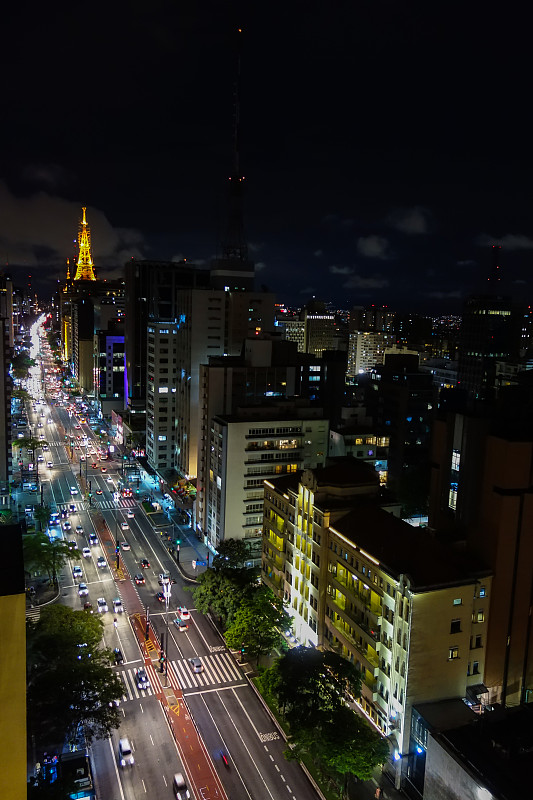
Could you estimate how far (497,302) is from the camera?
15512cm

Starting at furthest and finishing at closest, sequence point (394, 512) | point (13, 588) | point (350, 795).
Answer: point (394, 512) → point (350, 795) → point (13, 588)

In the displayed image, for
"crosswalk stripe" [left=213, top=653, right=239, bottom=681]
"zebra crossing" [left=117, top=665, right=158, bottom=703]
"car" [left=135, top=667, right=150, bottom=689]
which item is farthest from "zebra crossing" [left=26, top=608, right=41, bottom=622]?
"crosswalk stripe" [left=213, top=653, right=239, bottom=681]

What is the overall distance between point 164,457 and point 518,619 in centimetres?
7131

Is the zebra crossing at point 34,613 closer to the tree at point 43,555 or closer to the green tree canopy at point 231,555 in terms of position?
the tree at point 43,555

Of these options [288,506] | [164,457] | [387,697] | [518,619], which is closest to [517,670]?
[518,619]

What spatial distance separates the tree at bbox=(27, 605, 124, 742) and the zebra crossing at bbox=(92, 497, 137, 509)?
44857 mm

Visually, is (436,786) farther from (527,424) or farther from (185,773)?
(527,424)

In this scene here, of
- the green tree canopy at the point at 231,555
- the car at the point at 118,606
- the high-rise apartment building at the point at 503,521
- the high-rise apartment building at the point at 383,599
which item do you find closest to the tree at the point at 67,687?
the car at the point at 118,606

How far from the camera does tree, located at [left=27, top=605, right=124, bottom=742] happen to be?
39.4 meters

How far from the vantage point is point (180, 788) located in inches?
1458

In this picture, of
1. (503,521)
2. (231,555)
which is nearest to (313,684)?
(503,521)

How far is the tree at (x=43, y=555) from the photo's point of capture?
59.2m

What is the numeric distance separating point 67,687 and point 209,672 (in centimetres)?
1342

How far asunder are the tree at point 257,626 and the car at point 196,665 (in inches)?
126
